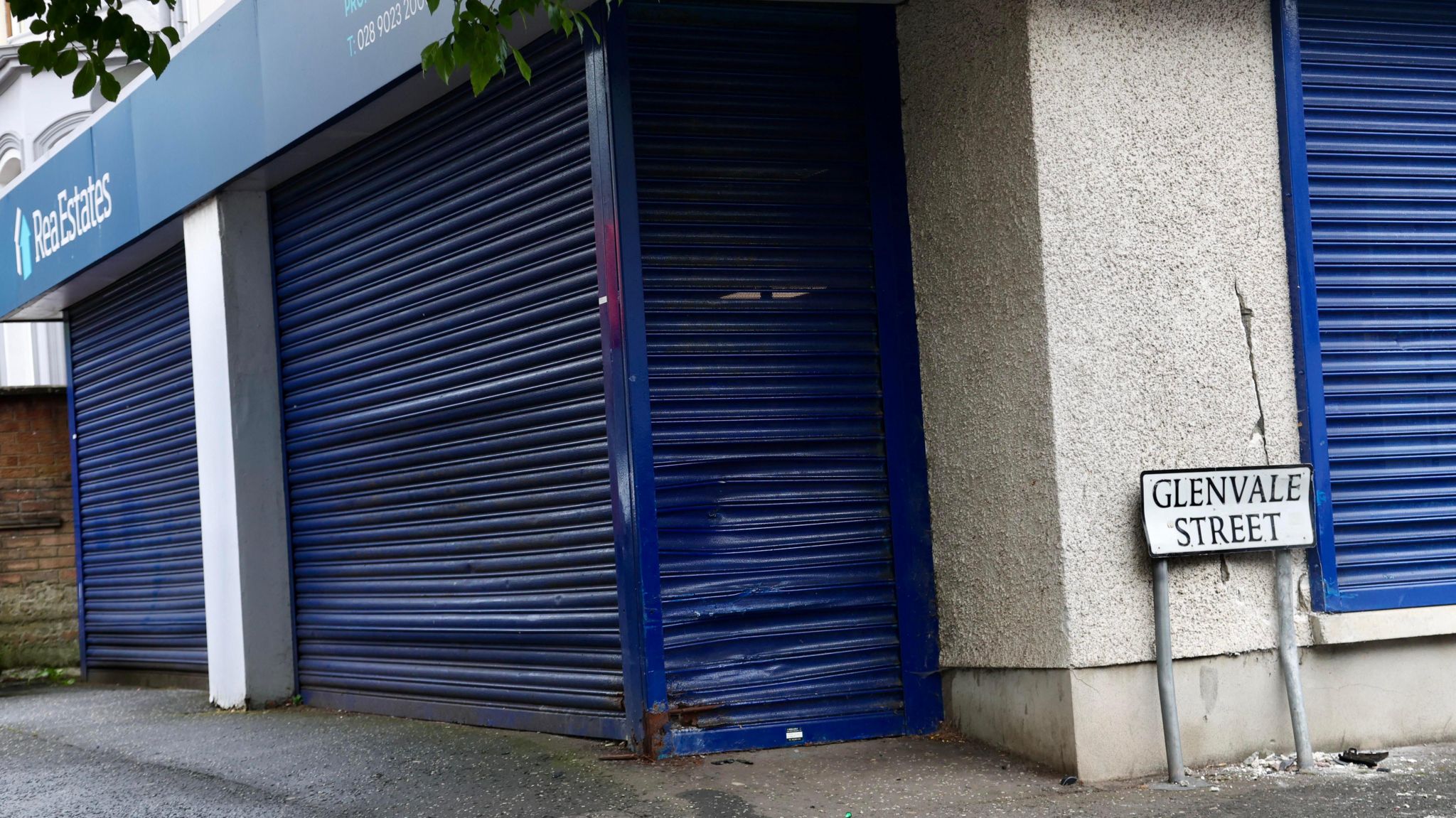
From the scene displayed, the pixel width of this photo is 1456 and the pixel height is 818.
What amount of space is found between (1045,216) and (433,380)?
3.33 m

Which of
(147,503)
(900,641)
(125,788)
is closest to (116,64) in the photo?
(147,503)

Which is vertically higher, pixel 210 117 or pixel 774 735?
pixel 210 117

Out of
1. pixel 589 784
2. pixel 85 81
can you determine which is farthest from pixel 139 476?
pixel 85 81

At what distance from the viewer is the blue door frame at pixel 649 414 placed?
18.3 feet

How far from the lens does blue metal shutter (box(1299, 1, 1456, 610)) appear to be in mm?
5918

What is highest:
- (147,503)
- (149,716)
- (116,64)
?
(116,64)

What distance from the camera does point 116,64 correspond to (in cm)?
1775

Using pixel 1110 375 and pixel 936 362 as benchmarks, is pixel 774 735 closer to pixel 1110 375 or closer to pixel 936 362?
pixel 936 362

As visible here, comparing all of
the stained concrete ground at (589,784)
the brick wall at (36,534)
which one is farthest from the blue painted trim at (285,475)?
the brick wall at (36,534)

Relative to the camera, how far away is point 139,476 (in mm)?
10758

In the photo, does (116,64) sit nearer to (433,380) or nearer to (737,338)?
(433,380)

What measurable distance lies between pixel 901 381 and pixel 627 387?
1.23 meters

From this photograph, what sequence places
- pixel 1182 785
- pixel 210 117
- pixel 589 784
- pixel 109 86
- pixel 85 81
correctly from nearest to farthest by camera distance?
pixel 85 81 < pixel 109 86 < pixel 1182 785 < pixel 589 784 < pixel 210 117

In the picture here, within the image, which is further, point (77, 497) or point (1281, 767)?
point (77, 497)
